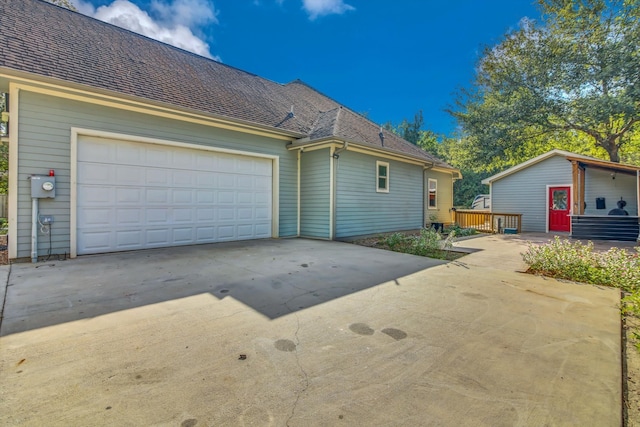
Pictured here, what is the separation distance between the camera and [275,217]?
9.65 meters

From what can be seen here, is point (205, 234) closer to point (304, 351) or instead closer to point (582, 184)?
point (304, 351)

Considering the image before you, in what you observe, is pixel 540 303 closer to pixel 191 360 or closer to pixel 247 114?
pixel 191 360

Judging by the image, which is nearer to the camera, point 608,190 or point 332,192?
point 332,192

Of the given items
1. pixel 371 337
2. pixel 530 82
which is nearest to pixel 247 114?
pixel 371 337

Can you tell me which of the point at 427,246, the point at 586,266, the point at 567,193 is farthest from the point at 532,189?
the point at 586,266

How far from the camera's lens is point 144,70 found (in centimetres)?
801

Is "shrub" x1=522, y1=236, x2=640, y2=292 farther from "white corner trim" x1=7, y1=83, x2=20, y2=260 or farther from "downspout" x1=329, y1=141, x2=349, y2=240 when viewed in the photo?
"white corner trim" x1=7, y1=83, x2=20, y2=260

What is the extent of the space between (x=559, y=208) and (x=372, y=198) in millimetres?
9402

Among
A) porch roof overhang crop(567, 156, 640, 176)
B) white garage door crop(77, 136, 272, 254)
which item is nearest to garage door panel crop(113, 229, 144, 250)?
white garage door crop(77, 136, 272, 254)

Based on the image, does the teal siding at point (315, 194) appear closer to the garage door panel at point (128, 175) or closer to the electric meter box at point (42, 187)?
the garage door panel at point (128, 175)

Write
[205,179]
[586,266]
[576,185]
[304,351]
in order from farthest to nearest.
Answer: [576,185], [205,179], [586,266], [304,351]

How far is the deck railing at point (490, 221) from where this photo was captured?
13.2 meters

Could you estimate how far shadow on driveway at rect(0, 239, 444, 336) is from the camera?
347 cm

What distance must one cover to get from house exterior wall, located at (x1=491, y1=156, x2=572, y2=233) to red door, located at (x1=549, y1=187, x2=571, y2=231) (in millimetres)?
226
